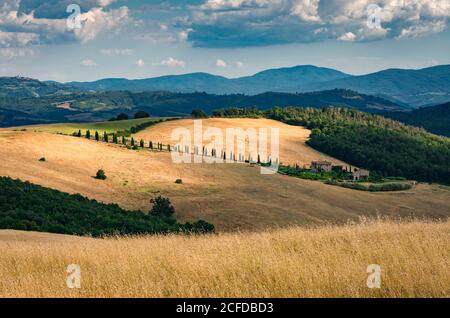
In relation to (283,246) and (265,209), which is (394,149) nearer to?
(265,209)

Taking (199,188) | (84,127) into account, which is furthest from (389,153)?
(199,188)

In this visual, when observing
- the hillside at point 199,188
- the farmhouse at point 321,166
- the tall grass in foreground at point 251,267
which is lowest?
the farmhouse at point 321,166

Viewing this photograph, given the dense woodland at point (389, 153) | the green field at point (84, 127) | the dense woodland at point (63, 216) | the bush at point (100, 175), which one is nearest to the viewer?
the dense woodland at point (63, 216)

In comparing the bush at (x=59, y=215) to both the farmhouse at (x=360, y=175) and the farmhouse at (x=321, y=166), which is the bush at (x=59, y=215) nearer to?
the farmhouse at (x=360, y=175)

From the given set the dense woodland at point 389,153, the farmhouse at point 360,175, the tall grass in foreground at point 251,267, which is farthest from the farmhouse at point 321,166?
the tall grass in foreground at point 251,267

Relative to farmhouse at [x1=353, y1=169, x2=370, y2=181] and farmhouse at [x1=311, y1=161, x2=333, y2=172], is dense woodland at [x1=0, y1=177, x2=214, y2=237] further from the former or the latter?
farmhouse at [x1=311, y1=161, x2=333, y2=172]
